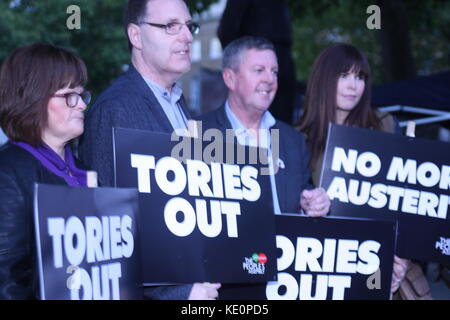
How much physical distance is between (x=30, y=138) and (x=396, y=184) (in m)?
2.10

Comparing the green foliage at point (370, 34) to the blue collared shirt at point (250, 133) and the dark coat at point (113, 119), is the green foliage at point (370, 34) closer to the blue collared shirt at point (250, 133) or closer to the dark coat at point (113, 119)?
the blue collared shirt at point (250, 133)

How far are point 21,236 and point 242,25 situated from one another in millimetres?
4121

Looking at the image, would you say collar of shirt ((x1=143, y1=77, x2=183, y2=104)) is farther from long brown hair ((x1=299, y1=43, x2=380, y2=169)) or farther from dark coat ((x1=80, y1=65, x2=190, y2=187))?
long brown hair ((x1=299, y1=43, x2=380, y2=169))

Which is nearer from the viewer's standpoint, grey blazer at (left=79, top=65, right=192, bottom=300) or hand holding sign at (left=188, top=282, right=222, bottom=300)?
hand holding sign at (left=188, top=282, right=222, bottom=300)

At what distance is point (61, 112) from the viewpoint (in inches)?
118

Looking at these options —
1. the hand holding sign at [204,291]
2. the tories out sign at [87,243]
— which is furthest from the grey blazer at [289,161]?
the tories out sign at [87,243]

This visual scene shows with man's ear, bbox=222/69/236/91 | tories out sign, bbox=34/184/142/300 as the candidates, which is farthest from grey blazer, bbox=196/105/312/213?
tories out sign, bbox=34/184/142/300

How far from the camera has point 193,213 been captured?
10.4 ft

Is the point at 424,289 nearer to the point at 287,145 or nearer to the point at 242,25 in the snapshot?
the point at 287,145

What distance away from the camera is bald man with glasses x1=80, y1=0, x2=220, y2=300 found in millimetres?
3311

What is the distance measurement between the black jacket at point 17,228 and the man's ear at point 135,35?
1092mm

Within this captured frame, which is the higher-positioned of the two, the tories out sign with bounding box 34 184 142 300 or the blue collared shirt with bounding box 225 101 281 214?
the blue collared shirt with bounding box 225 101 281 214

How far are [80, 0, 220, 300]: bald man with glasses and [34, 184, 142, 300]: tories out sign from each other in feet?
1.17

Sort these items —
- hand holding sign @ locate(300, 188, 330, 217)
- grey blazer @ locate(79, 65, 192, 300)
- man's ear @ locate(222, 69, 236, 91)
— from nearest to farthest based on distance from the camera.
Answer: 1. grey blazer @ locate(79, 65, 192, 300)
2. hand holding sign @ locate(300, 188, 330, 217)
3. man's ear @ locate(222, 69, 236, 91)
